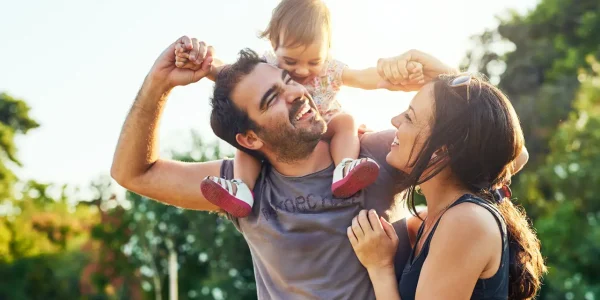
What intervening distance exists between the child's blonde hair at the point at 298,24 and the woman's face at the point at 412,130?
0.99 metres

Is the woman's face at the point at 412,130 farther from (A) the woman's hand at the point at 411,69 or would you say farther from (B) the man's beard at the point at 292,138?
(B) the man's beard at the point at 292,138

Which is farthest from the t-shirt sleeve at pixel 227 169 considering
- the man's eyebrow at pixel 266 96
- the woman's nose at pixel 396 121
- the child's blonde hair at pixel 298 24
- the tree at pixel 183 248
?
the tree at pixel 183 248

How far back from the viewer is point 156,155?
13.7 feet

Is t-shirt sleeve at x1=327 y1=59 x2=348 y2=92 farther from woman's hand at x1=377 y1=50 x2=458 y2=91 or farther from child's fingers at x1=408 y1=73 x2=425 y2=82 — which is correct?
child's fingers at x1=408 y1=73 x2=425 y2=82

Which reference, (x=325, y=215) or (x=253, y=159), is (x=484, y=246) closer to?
(x=325, y=215)

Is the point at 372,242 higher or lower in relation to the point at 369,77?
lower

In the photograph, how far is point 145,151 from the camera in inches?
160

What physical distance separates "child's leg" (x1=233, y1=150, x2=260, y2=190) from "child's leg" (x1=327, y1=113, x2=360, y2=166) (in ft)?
1.18

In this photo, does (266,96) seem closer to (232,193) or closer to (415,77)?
(232,193)

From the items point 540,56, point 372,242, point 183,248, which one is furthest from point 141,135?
point 183,248

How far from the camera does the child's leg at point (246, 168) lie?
388 centimetres

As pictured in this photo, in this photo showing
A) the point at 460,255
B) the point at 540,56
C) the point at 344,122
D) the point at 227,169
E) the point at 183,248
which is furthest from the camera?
the point at 183,248

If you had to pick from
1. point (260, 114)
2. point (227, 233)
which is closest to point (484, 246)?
point (260, 114)

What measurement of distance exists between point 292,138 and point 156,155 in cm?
82
